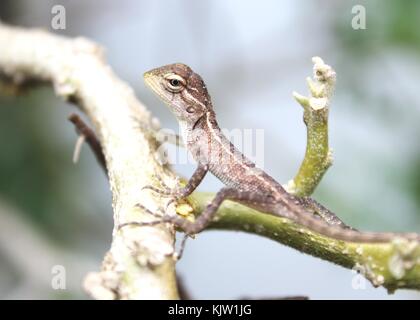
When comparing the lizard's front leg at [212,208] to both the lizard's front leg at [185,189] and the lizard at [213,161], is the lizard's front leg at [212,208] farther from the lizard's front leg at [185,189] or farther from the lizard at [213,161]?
the lizard's front leg at [185,189]

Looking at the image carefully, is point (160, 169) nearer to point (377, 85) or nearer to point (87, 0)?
point (377, 85)

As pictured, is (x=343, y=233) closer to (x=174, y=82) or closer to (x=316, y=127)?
(x=316, y=127)

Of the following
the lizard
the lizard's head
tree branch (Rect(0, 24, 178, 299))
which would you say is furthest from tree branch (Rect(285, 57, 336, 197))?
the lizard's head

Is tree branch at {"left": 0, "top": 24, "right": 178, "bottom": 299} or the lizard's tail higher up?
tree branch at {"left": 0, "top": 24, "right": 178, "bottom": 299}

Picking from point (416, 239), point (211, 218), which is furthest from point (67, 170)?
point (416, 239)

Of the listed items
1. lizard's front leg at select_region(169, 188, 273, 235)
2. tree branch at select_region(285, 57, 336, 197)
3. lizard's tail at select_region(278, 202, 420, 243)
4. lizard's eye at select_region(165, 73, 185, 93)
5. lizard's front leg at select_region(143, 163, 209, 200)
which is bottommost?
lizard's tail at select_region(278, 202, 420, 243)

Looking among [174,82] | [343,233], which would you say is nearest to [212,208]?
[343,233]

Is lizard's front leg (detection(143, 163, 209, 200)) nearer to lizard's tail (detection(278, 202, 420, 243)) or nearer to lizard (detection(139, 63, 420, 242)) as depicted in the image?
lizard (detection(139, 63, 420, 242))

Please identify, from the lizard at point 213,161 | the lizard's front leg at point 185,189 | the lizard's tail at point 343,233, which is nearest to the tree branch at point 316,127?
the lizard at point 213,161
